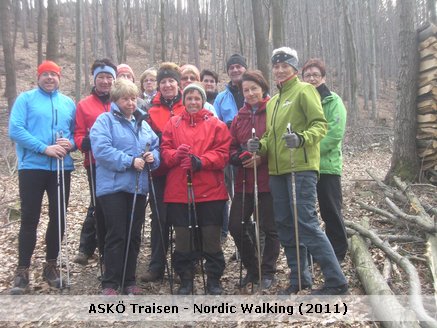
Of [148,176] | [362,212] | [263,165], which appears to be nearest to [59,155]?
[148,176]

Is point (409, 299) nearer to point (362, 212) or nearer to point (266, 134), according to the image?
point (266, 134)

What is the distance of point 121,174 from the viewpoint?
458 cm

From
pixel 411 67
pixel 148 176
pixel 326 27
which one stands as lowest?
pixel 148 176

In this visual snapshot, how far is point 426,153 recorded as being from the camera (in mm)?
7910

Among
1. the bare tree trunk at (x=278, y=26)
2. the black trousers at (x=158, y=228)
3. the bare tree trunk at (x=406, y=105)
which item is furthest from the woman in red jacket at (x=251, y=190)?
the bare tree trunk at (x=278, y=26)

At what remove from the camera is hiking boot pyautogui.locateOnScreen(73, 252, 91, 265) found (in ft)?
18.4

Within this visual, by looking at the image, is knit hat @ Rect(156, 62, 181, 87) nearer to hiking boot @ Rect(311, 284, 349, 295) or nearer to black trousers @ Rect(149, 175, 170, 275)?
black trousers @ Rect(149, 175, 170, 275)

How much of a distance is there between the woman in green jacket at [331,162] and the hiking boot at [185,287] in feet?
5.63

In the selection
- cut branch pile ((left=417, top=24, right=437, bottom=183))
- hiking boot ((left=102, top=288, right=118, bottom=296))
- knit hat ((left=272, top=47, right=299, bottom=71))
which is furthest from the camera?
cut branch pile ((left=417, top=24, right=437, bottom=183))

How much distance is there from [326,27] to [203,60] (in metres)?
10.5

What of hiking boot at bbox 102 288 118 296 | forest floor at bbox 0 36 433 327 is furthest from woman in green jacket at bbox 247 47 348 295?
hiking boot at bbox 102 288 118 296

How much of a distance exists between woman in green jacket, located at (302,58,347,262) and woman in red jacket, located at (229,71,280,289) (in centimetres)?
63

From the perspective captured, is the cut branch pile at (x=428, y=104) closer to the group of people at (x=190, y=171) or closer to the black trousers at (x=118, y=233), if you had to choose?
the group of people at (x=190, y=171)

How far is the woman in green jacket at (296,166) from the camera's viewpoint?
4.11m
